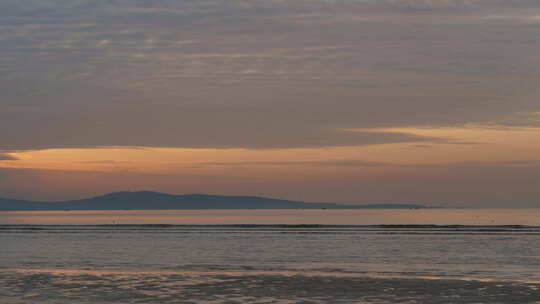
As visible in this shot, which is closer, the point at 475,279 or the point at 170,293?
the point at 170,293

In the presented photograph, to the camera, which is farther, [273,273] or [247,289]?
[273,273]

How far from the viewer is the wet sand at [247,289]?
108 feet

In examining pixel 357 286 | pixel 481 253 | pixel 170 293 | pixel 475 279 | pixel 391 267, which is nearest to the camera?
pixel 170 293

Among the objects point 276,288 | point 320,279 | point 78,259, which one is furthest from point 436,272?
point 78,259

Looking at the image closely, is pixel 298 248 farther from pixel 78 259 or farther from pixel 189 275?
pixel 189 275

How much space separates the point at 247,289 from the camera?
3666 cm

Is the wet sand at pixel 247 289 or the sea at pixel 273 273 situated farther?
the sea at pixel 273 273

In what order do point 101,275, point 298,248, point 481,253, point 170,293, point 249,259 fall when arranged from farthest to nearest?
point 298,248 → point 481,253 → point 249,259 → point 101,275 → point 170,293

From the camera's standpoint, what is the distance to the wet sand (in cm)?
3288

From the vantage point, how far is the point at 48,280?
40875mm

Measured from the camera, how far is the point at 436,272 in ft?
147

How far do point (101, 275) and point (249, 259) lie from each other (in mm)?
14914

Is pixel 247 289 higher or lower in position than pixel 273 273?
lower

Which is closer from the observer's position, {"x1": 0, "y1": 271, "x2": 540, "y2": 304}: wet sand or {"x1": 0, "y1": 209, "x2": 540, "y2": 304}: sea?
{"x1": 0, "y1": 271, "x2": 540, "y2": 304}: wet sand
